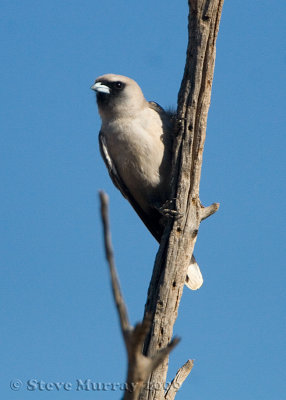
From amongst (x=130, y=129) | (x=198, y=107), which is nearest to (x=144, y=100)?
(x=130, y=129)

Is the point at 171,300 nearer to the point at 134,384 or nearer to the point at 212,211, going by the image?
the point at 212,211

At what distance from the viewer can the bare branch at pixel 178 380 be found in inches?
198

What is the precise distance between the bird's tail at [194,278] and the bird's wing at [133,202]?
28.7 inches

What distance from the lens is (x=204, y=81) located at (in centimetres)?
552

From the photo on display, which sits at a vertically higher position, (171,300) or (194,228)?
(194,228)

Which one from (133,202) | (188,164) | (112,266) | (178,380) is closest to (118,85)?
(133,202)

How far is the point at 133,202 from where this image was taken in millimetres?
6977

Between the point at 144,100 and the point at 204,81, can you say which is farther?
the point at 144,100

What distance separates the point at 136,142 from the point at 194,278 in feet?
5.24

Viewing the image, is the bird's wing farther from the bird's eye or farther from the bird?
the bird's eye

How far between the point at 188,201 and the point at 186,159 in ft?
1.32

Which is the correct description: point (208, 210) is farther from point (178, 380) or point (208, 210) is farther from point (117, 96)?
point (117, 96)

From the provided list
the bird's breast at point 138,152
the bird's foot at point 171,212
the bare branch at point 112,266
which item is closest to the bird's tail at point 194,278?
the bird's breast at point 138,152

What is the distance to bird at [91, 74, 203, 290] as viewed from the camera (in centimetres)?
616
